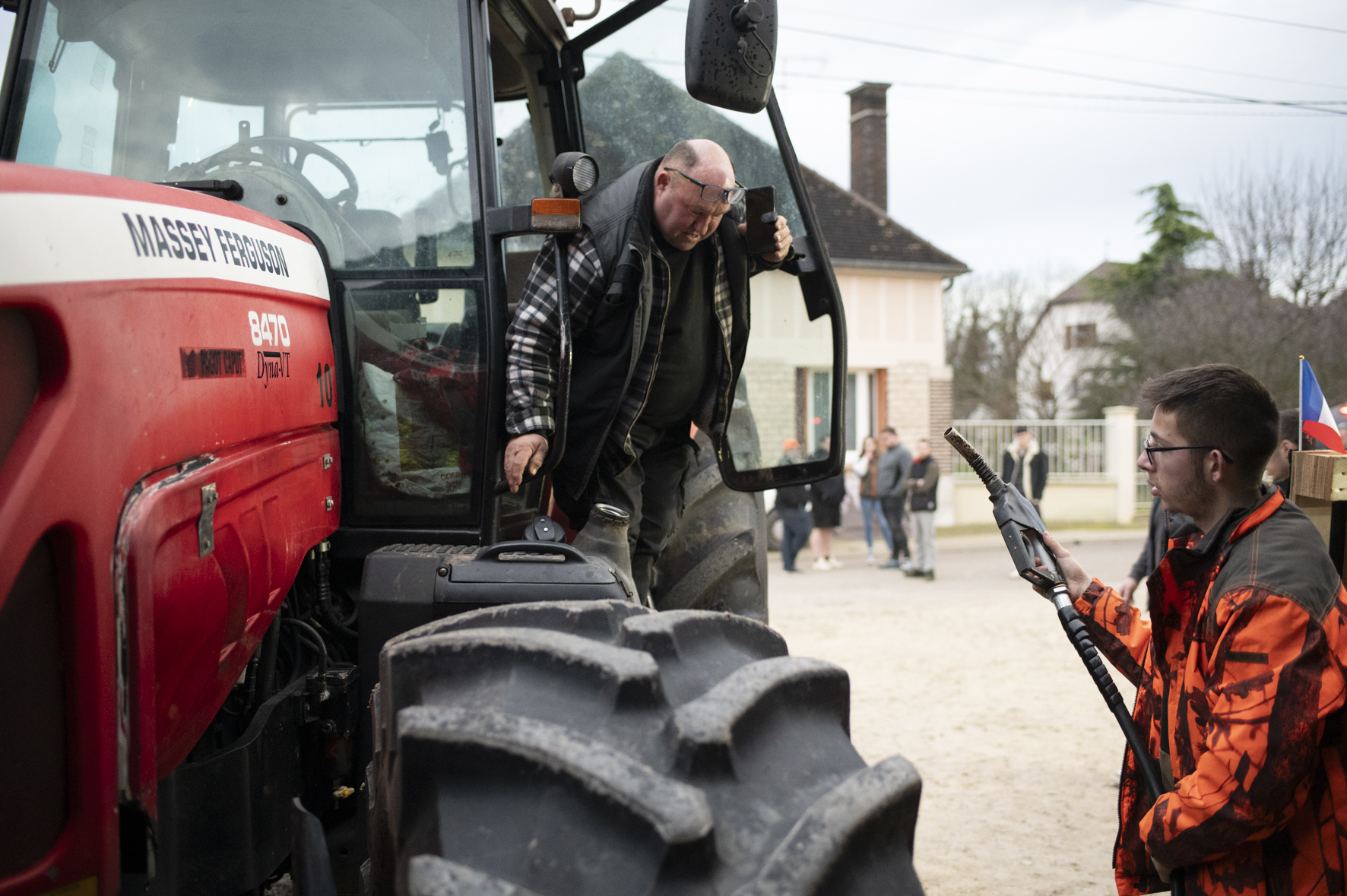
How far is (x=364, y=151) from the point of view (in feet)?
7.72

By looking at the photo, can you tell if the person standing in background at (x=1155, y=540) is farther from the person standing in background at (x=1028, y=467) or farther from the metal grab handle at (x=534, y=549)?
the person standing in background at (x=1028, y=467)

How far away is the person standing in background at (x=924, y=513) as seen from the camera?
11.5 m

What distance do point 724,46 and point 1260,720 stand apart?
61.7 inches

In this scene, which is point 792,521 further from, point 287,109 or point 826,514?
point 287,109

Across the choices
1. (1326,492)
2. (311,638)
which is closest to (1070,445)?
(1326,492)

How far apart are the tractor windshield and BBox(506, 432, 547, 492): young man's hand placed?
0.40 m

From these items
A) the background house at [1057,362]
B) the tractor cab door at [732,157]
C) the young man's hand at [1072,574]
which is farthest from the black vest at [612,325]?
the background house at [1057,362]

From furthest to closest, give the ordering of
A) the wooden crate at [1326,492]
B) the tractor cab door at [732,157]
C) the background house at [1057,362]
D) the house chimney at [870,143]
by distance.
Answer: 1. the background house at [1057,362]
2. the house chimney at [870,143]
3. the tractor cab door at [732,157]
4. the wooden crate at [1326,492]

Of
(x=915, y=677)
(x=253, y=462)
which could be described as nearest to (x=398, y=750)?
(x=253, y=462)

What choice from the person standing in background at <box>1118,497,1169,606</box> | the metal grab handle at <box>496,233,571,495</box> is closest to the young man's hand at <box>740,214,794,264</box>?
the metal grab handle at <box>496,233,571,495</box>

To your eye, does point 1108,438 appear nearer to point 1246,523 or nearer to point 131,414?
point 1246,523

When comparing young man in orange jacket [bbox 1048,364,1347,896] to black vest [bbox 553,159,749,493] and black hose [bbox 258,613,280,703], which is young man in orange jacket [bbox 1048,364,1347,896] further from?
black hose [bbox 258,613,280,703]

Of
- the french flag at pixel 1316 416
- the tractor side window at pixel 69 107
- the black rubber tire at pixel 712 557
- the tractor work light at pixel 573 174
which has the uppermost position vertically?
the tractor side window at pixel 69 107

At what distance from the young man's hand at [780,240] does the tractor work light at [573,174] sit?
0.65 m
